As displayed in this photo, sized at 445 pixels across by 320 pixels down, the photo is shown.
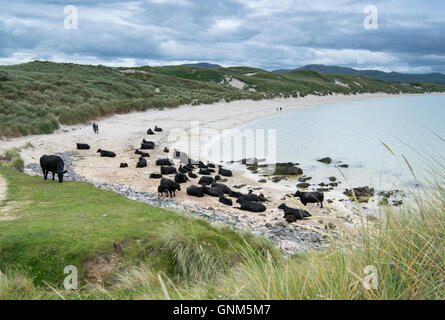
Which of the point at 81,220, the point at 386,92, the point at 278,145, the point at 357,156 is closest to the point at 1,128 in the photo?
the point at 81,220

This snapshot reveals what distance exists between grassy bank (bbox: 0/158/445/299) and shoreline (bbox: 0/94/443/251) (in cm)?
57

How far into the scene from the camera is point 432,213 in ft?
13.0

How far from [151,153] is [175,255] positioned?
62.8 feet

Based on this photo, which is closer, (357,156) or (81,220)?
(81,220)

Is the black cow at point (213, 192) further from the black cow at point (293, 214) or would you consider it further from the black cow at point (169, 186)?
the black cow at point (293, 214)

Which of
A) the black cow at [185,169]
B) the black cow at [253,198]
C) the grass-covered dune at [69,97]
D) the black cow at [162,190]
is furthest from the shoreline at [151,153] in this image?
the black cow at [185,169]

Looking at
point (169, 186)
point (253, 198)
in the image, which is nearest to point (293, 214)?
point (253, 198)

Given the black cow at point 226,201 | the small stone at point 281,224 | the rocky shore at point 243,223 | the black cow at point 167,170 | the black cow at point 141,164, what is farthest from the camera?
the black cow at point 141,164

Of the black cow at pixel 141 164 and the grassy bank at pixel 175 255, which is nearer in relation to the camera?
the grassy bank at pixel 175 255

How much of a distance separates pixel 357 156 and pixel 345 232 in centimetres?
2723

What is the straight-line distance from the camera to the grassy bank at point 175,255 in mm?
3195

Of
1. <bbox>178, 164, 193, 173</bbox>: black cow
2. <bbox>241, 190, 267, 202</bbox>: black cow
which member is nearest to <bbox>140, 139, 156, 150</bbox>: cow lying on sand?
<bbox>178, 164, 193, 173</bbox>: black cow

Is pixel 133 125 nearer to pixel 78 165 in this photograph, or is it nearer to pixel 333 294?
pixel 78 165

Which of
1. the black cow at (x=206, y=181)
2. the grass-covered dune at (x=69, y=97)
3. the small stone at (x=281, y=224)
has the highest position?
the grass-covered dune at (x=69, y=97)
